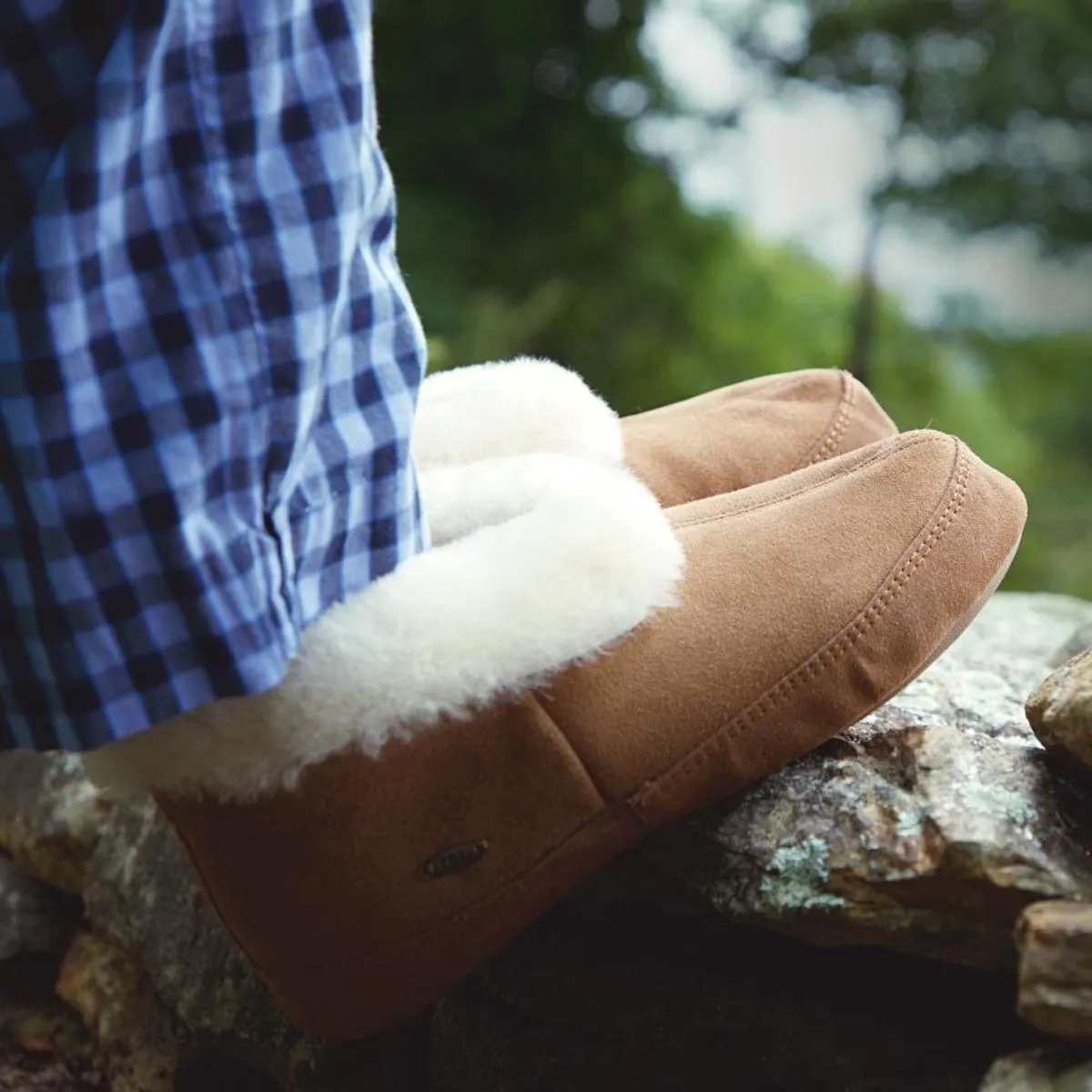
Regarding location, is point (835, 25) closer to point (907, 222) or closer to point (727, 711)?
point (907, 222)

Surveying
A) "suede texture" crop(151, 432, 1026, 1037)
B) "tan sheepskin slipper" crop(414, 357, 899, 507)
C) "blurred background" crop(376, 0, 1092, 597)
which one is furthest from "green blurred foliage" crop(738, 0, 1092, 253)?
"suede texture" crop(151, 432, 1026, 1037)

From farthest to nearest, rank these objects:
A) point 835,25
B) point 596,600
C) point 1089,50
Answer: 1. point 835,25
2. point 1089,50
3. point 596,600

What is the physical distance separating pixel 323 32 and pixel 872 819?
0.54 meters

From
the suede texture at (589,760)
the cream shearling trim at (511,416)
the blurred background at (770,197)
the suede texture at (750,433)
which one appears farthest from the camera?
the blurred background at (770,197)

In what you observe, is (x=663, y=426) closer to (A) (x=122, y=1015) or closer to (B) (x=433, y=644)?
(B) (x=433, y=644)

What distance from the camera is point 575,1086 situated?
802 millimetres

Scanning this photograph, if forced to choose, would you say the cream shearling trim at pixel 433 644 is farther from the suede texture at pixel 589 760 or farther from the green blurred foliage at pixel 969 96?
the green blurred foliage at pixel 969 96

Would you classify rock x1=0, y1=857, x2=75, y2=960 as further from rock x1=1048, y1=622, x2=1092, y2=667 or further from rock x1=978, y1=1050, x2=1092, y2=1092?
rock x1=1048, y1=622, x2=1092, y2=667

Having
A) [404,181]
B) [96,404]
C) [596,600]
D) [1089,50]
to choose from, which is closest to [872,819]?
[596,600]

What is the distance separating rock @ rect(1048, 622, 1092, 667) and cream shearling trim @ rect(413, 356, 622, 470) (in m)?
0.54

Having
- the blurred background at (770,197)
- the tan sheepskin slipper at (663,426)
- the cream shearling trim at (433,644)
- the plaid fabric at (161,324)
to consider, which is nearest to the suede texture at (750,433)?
the tan sheepskin slipper at (663,426)

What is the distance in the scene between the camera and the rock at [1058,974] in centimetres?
60

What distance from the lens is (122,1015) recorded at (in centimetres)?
97

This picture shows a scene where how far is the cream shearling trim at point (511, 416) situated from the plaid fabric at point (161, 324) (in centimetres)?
27
